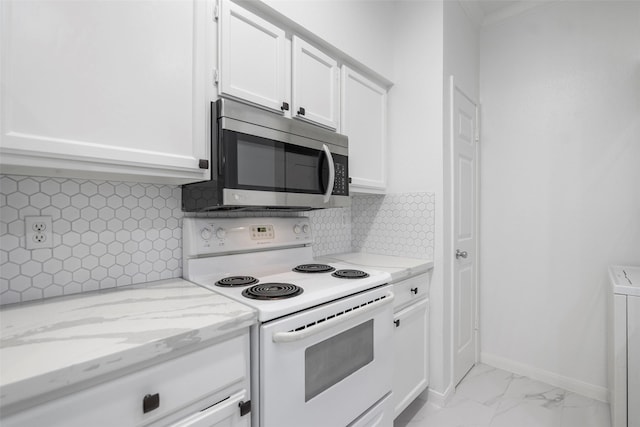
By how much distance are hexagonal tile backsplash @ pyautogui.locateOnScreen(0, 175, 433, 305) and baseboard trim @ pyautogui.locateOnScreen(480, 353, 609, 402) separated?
229 centimetres

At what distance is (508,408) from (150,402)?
2.16 metres

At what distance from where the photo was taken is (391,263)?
6.22ft

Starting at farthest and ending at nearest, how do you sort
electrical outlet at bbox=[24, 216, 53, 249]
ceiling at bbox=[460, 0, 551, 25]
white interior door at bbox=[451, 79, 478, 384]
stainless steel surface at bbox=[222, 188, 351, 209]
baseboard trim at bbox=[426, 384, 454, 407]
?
1. ceiling at bbox=[460, 0, 551, 25]
2. white interior door at bbox=[451, 79, 478, 384]
3. baseboard trim at bbox=[426, 384, 454, 407]
4. stainless steel surface at bbox=[222, 188, 351, 209]
5. electrical outlet at bbox=[24, 216, 53, 249]

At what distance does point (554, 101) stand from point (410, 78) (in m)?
1.10

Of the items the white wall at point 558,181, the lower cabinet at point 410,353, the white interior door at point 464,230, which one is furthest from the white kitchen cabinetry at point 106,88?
the white wall at point 558,181

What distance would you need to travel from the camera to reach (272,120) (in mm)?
1360

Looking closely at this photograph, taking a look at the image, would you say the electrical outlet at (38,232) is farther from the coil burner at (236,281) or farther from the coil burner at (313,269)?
the coil burner at (313,269)

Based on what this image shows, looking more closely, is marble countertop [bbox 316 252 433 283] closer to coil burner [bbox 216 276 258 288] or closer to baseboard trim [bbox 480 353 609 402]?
coil burner [bbox 216 276 258 288]

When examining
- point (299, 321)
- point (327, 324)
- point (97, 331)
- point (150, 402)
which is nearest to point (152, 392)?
point (150, 402)

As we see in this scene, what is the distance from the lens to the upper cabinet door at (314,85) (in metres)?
1.54

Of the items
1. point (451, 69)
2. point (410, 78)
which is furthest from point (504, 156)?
point (410, 78)

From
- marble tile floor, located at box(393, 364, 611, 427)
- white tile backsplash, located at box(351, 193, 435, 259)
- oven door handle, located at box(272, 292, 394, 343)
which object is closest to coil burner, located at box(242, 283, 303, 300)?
oven door handle, located at box(272, 292, 394, 343)

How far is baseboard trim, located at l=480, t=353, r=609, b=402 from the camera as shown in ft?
6.67

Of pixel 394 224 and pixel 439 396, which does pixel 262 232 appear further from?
pixel 439 396
